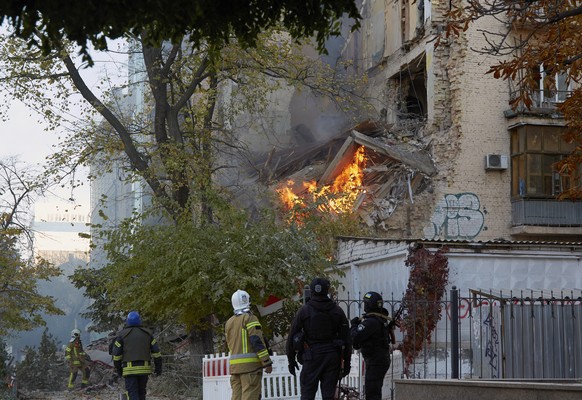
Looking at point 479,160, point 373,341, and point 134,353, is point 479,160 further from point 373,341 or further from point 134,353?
point 373,341

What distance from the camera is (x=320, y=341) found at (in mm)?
11914

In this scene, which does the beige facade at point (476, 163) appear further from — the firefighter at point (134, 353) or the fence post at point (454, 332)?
the fence post at point (454, 332)

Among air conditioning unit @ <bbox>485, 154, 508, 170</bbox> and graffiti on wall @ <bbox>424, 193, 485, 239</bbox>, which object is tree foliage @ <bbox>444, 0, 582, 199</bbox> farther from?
air conditioning unit @ <bbox>485, 154, 508, 170</bbox>

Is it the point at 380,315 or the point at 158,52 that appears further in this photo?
the point at 158,52

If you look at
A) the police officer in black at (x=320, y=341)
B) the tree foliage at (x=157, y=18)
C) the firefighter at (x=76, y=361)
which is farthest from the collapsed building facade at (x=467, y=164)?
the tree foliage at (x=157, y=18)

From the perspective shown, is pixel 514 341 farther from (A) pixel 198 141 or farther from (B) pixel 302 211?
(A) pixel 198 141

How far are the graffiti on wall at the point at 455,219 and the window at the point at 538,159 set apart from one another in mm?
1575

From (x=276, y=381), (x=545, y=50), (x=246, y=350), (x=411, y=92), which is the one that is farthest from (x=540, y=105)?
(x=246, y=350)

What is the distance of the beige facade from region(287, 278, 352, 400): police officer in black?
21918 mm

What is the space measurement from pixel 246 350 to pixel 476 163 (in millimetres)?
22763

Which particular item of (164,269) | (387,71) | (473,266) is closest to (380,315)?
(164,269)

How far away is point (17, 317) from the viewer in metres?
30.1

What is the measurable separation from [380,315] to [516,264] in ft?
31.5

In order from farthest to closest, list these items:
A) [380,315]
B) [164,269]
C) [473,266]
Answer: [473,266]
[164,269]
[380,315]
